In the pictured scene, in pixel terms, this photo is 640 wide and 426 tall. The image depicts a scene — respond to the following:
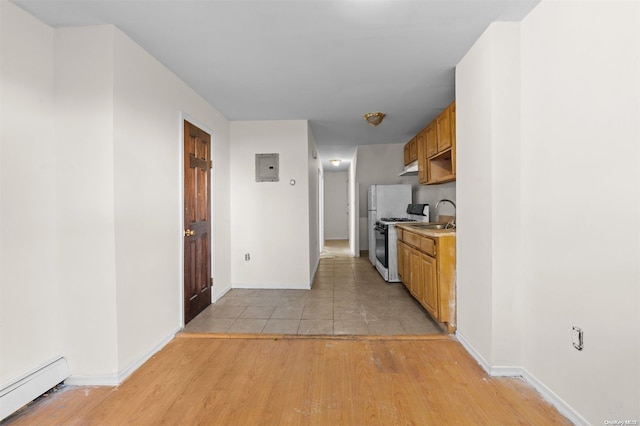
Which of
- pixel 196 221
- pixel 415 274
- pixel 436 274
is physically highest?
pixel 196 221

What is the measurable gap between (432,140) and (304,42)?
85.6 inches

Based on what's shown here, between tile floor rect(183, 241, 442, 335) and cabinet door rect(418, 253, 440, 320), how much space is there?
0.54ft

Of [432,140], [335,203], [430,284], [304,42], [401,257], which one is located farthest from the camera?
[335,203]

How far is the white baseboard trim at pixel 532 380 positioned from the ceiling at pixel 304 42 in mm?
2327

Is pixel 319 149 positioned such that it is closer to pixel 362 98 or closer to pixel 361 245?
pixel 361 245

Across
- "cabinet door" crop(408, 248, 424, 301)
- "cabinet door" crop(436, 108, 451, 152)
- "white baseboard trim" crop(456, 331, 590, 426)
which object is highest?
"cabinet door" crop(436, 108, 451, 152)

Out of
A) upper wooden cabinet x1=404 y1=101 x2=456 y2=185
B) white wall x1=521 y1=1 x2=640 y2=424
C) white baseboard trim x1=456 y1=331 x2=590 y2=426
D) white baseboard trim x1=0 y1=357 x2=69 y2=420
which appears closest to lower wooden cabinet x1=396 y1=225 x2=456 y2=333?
white baseboard trim x1=456 y1=331 x2=590 y2=426

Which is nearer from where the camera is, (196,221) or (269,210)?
(196,221)

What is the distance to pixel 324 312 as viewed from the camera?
3084 millimetres

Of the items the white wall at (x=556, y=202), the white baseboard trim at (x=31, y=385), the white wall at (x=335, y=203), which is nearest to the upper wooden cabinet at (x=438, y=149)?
the white wall at (x=556, y=202)

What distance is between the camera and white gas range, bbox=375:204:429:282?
4211 millimetres

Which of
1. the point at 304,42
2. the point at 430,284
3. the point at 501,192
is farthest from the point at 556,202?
the point at 304,42

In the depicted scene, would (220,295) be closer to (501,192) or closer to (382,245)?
(382,245)

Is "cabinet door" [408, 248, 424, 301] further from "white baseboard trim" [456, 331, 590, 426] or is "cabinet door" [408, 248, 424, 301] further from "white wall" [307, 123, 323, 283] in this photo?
"white wall" [307, 123, 323, 283]
